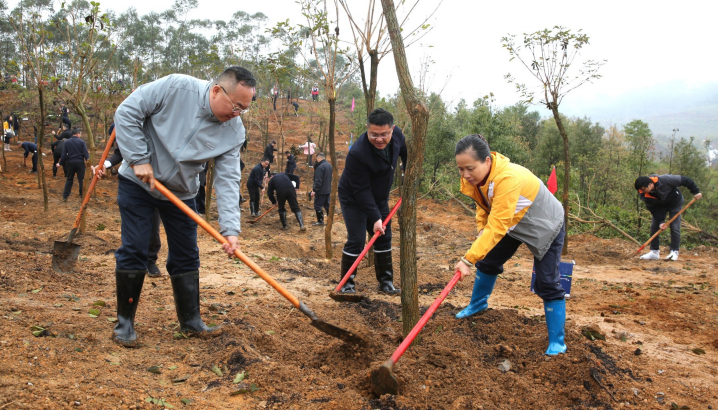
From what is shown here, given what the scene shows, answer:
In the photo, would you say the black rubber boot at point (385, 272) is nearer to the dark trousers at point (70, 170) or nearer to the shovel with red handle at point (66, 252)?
the shovel with red handle at point (66, 252)

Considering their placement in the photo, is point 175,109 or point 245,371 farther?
point 175,109

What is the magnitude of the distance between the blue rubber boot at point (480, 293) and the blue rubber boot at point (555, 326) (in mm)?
731

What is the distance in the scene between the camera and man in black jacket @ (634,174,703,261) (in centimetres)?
799

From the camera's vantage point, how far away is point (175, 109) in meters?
3.07

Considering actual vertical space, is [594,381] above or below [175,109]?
below

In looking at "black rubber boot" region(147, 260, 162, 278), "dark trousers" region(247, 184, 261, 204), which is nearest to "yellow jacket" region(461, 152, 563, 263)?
"black rubber boot" region(147, 260, 162, 278)

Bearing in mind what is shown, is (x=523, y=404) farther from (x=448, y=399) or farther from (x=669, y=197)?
(x=669, y=197)

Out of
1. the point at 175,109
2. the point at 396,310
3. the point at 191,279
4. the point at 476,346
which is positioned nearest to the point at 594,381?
the point at 476,346

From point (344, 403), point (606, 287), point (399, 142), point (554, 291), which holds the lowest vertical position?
point (606, 287)

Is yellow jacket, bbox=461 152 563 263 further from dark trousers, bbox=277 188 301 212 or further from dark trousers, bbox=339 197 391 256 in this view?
dark trousers, bbox=277 188 301 212

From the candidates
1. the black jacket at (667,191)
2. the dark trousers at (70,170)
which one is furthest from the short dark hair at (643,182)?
the dark trousers at (70,170)

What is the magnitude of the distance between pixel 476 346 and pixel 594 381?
33.8 inches

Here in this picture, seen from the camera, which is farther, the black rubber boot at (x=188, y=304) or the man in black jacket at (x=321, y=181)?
the man in black jacket at (x=321, y=181)

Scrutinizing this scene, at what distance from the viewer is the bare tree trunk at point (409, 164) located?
3064 millimetres
